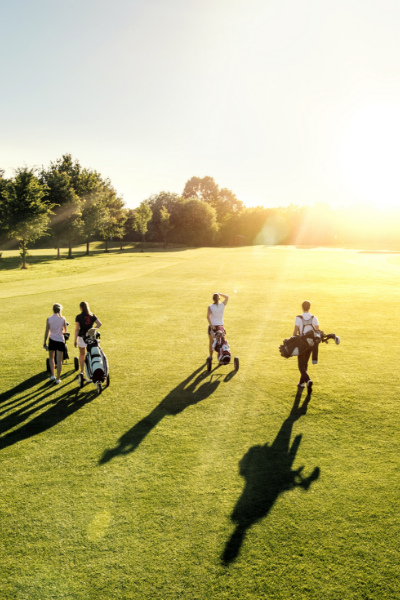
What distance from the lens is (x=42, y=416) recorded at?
8.78m

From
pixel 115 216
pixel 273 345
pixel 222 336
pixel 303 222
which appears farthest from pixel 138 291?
pixel 303 222

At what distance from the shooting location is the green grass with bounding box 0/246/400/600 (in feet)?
15.6

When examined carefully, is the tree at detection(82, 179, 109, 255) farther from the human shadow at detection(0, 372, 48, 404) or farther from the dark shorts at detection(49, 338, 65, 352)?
the dark shorts at detection(49, 338, 65, 352)

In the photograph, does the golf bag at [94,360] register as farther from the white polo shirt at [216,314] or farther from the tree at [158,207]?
the tree at [158,207]

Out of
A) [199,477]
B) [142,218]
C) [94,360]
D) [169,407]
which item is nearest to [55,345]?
[94,360]

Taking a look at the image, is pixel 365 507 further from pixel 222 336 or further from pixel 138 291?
pixel 138 291

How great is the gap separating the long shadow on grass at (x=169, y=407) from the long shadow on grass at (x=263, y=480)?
2.30 metres

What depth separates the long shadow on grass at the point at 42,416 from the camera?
26.1ft

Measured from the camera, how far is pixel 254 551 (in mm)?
5027

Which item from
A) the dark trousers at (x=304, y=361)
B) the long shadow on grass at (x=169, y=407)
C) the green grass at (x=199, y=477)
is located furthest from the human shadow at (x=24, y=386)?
the dark trousers at (x=304, y=361)

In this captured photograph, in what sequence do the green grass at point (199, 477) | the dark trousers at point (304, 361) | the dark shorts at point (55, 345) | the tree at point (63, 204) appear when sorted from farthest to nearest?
the tree at point (63, 204) < the dark shorts at point (55, 345) < the dark trousers at point (304, 361) < the green grass at point (199, 477)

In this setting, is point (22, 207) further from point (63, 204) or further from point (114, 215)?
point (114, 215)

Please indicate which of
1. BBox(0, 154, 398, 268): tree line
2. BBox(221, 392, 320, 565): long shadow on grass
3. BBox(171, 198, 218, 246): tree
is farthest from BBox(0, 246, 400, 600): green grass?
BBox(171, 198, 218, 246): tree

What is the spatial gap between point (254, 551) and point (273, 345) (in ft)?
31.3
